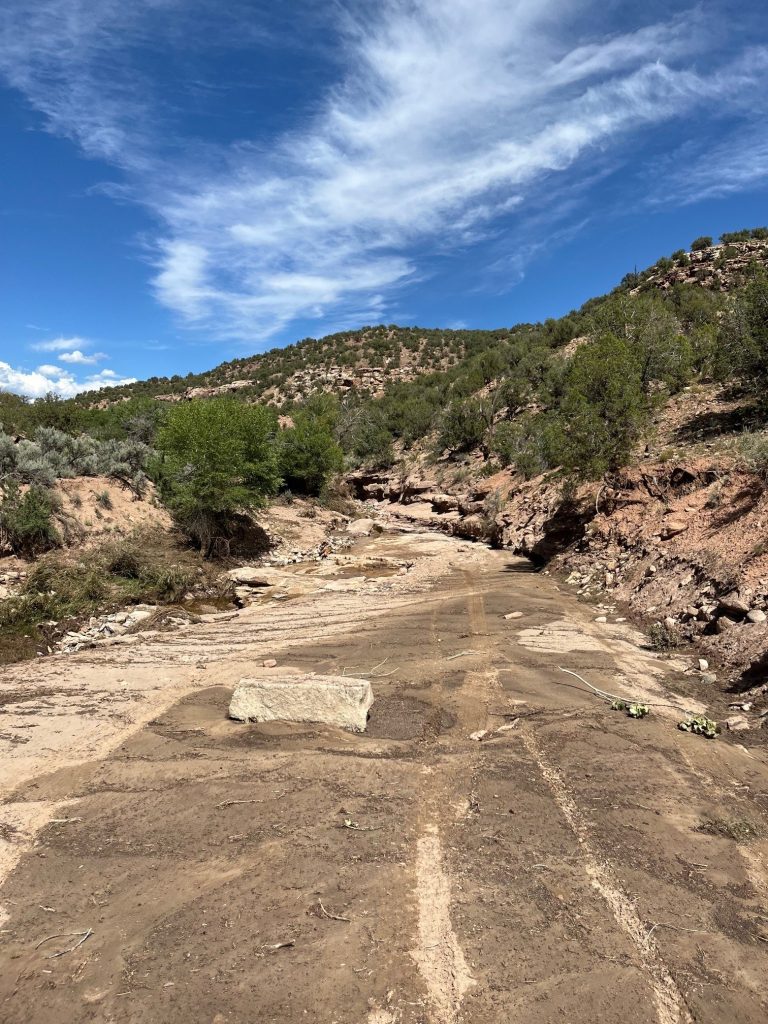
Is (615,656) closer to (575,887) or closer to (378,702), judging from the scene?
(378,702)

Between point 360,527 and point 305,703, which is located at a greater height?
point 360,527

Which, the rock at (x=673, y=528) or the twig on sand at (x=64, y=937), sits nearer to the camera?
the twig on sand at (x=64, y=937)

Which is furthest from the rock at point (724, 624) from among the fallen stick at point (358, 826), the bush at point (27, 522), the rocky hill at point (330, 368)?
the rocky hill at point (330, 368)

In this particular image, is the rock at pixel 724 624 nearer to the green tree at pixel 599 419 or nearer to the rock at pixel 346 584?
the green tree at pixel 599 419

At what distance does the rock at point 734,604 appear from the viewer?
8.21m

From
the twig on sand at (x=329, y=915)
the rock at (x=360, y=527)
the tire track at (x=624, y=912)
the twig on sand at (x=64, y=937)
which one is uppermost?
the rock at (x=360, y=527)

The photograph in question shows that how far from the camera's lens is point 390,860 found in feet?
13.8

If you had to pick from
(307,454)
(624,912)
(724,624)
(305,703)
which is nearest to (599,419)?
(724,624)

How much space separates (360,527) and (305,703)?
22899mm

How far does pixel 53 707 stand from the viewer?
7.49 meters

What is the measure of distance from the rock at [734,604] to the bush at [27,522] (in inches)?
645

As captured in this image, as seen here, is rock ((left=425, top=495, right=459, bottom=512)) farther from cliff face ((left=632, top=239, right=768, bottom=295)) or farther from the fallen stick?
cliff face ((left=632, top=239, right=768, bottom=295))

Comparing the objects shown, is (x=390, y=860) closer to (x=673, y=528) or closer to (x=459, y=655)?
(x=459, y=655)

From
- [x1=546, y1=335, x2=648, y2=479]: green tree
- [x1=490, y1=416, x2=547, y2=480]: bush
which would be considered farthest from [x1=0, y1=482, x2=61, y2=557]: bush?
[x1=490, y1=416, x2=547, y2=480]: bush
